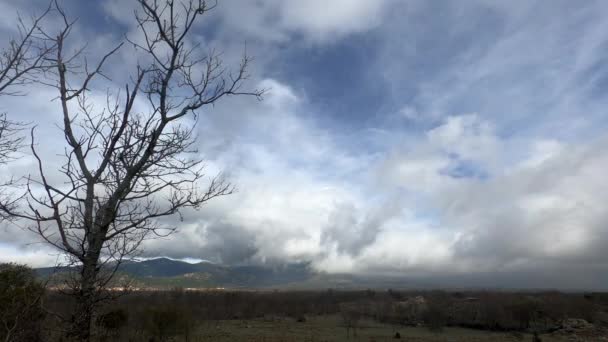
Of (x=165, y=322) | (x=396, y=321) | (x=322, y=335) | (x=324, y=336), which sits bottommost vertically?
(x=396, y=321)

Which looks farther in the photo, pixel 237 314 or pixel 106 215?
pixel 237 314

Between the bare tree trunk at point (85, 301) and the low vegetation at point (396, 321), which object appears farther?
the low vegetation at point (396, 321)

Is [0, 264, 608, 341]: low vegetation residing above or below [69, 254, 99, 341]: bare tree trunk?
below

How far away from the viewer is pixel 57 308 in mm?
6383

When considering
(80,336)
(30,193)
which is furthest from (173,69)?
(80,336)

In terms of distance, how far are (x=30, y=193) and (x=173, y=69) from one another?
2.26 m

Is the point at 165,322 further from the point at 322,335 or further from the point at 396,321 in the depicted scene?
the point at 396,321

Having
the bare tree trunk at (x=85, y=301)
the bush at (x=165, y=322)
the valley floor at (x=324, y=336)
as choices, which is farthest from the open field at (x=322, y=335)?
the bare tree trunk at (x=85, y=301)

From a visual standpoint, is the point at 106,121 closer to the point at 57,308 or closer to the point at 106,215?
the point at 106,215

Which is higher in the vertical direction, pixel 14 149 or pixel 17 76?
pixel 17 76

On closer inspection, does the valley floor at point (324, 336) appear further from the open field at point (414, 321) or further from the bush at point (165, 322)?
the bush at point (165, 322)

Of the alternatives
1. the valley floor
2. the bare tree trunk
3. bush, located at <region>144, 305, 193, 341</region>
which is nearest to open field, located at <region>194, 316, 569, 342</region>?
the valley floor

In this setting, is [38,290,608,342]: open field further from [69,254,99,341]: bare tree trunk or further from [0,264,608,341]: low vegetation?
[69,254,99,341]: bare tree trunk

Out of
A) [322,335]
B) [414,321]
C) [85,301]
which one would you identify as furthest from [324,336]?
[85,301]
